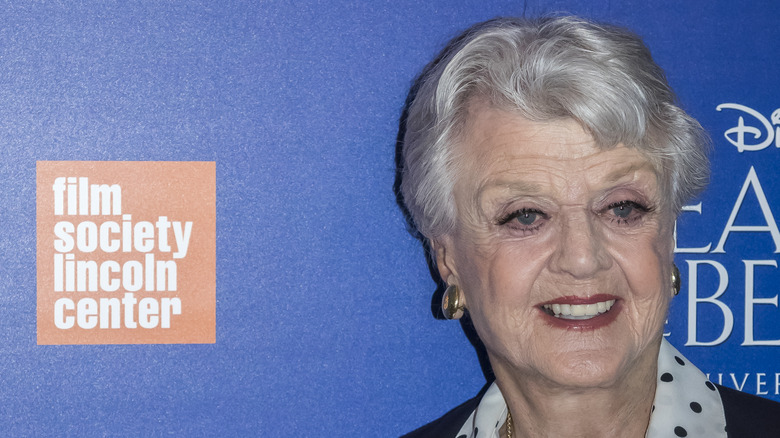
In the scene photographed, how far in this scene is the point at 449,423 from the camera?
1.55 meters

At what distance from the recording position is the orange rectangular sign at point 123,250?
4.95 ft

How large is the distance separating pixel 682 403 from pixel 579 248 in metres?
0.35

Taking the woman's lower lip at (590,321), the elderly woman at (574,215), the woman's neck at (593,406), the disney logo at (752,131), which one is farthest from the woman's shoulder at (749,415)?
the disney logo at (752,131)

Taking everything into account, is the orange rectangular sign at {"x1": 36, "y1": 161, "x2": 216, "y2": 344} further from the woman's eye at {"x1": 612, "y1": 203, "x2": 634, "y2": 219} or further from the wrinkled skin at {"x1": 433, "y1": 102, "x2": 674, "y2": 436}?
the woman's eye at {"x1": 612, "y1": 203, "x2": 634, "y2": 219}

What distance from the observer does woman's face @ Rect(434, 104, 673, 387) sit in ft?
3.96

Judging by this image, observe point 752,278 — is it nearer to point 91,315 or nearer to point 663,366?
point 663,366

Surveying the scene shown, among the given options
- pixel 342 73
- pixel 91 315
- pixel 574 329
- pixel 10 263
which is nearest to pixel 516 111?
pixel 574 329

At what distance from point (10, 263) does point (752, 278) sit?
151 cm

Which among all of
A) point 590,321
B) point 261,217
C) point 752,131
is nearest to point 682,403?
point 590,321

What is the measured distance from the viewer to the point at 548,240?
123 cm

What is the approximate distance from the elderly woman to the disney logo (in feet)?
1.00

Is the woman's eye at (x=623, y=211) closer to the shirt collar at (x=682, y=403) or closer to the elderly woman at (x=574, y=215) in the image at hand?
the elderly woman at (x=574, y=215)

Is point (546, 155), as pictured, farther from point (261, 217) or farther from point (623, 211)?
point (261, 217)

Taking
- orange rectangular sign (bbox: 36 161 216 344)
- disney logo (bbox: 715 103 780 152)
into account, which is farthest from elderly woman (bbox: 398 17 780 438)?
orange rectangular sign (bbox: 36 161 216 344)
